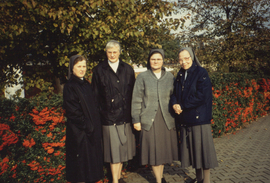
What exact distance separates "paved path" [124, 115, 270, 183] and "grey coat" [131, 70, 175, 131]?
4.41 feet

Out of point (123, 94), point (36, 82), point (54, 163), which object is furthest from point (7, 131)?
point (36, 82)

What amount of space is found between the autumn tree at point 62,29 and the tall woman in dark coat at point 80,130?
1.32 metres

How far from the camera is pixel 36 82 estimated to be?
5441 mm

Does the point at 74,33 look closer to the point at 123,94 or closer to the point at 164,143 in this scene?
the point at 123,94

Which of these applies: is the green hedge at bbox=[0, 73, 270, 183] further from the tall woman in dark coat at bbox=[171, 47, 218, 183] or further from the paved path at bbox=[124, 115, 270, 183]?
the tall woman in dark coat at bbox=[171, 47, 218, 183]

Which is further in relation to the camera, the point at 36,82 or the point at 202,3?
the point at 202,3

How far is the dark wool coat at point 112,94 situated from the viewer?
3246 mm

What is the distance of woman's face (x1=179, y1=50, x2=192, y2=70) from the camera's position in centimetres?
325

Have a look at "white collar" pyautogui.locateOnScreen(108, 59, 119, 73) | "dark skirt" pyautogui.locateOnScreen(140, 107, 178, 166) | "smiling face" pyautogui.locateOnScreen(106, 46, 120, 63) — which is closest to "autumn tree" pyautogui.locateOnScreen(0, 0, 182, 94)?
"smiling face" pyautogui.locateOnScreen(106, 46, 120, 63)

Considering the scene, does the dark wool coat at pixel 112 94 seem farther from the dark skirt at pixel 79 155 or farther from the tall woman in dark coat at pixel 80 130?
the dark skirt at pixel 79 155

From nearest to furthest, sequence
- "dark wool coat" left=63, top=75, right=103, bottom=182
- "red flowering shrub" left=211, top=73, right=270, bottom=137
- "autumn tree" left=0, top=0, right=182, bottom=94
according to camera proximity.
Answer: "dark wool coat" left=63, top=75, right=103, bottom=182 → "autumn tree" left=0, top=0, right=182, bottom=94 → "red flowering shrub" left=211, top=73, right=270, bottom=137

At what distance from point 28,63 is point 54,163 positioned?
3.56 metres

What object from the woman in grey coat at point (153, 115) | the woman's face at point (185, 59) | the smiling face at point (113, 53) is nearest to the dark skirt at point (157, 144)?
the woman in grey coat at point (153, 115)

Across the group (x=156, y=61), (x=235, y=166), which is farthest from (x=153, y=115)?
(x=235, y=166)
